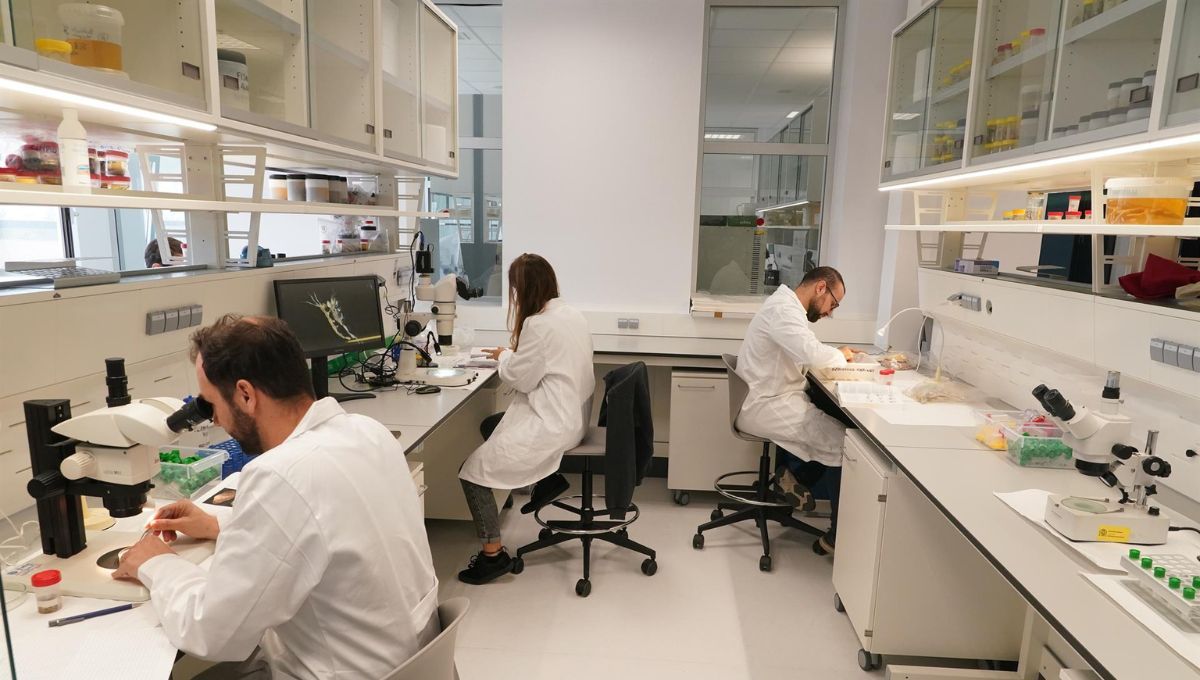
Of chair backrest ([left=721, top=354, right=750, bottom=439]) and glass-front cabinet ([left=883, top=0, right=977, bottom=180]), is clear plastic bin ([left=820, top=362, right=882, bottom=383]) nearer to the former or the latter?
chair backrest ([left=721, top=354, right=750, bottom=439])

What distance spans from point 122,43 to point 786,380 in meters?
2.59

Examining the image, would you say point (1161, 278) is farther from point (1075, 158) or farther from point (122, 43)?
point (122, 43)

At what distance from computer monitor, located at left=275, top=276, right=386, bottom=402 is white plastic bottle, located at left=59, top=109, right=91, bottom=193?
3.15ft

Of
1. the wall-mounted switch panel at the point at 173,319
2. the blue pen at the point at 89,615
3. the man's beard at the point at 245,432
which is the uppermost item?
the wall-mounted switch panel at the point at 173,319

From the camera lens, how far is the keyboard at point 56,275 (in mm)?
1563

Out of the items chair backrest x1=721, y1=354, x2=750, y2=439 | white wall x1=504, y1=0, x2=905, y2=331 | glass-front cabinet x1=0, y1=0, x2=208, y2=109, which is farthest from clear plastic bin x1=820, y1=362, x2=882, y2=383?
glass-front cabinet x1=0, y1=0, x2=208, y2=109

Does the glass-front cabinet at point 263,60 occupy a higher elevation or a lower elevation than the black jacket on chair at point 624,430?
higher

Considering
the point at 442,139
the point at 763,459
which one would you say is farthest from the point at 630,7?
the point at 763,459

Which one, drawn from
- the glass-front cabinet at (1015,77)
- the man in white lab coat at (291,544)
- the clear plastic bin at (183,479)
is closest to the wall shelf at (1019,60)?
the glass-front cabinet at (1015,77)

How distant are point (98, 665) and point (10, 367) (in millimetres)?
724

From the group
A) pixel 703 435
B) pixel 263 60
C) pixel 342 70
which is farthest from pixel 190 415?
pixel 703 435

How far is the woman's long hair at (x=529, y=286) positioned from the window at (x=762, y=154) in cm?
162

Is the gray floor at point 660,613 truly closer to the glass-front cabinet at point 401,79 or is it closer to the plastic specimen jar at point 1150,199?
the plastic specimen jar at point 1150,199

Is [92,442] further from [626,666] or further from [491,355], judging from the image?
[491,355]
